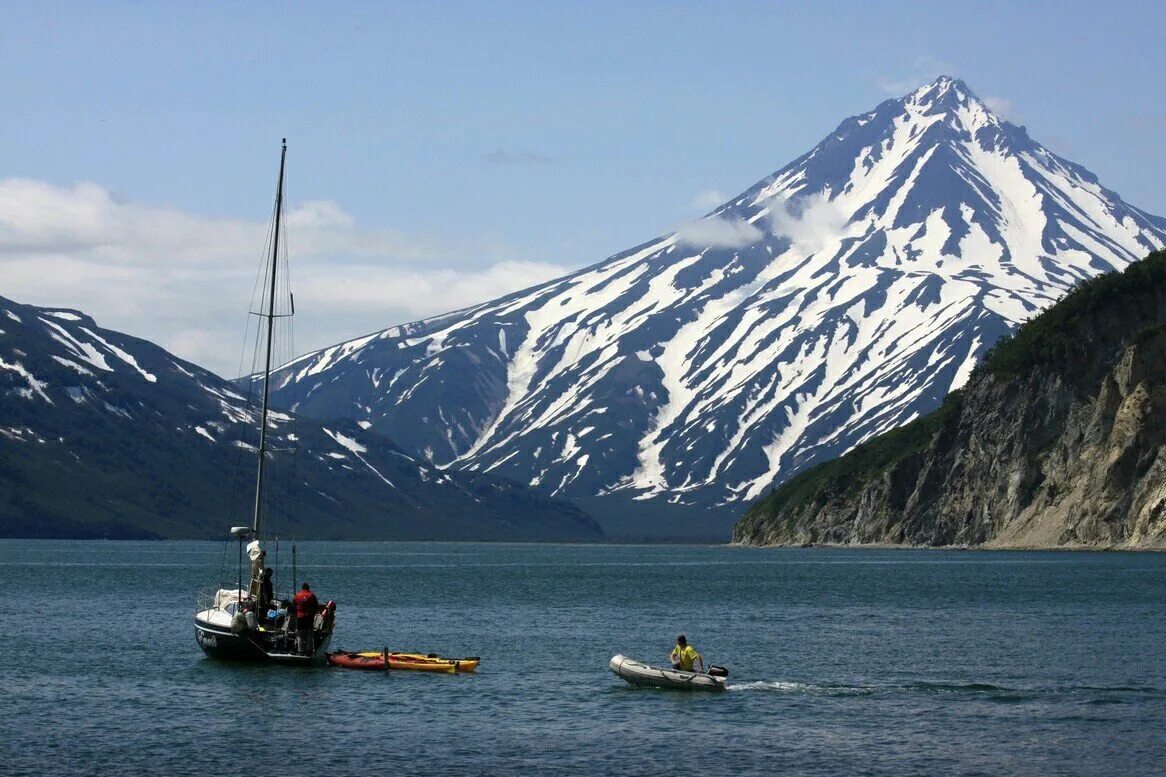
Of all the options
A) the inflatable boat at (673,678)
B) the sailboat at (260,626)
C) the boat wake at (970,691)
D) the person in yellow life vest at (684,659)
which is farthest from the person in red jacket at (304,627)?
the boat wake at (970,691)

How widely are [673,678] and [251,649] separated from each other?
19504 millimetres

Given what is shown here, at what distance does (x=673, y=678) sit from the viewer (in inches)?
2992

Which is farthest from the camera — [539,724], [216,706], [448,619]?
[448,619]

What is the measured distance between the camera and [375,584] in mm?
176375

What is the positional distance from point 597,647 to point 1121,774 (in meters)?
44.2

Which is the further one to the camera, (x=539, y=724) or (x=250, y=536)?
(x=250, y=536)

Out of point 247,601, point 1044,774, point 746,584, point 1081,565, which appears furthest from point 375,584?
point 1044,774

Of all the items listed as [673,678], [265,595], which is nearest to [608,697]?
[673,678]

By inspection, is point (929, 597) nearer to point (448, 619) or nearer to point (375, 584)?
point (448, 619)

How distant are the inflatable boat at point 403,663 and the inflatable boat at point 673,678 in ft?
27.3

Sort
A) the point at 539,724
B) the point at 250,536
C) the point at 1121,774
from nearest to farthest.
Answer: the point at 1121,774 → the point at 539,724 → the point at 250,536

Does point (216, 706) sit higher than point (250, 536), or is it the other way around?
point (250, 536)

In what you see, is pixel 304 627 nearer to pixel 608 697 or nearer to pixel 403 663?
pixel 403 663

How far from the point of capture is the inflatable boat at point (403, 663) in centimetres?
8162
